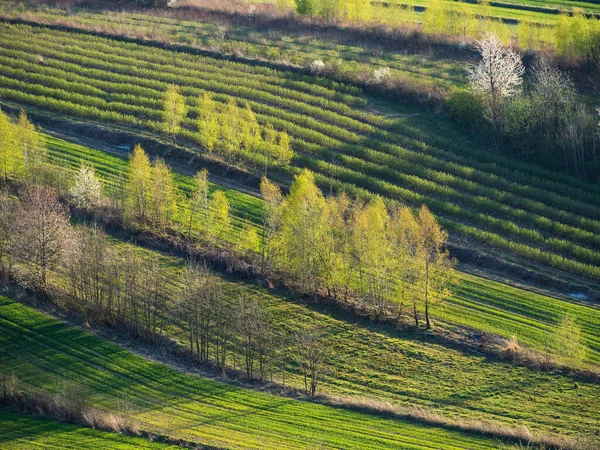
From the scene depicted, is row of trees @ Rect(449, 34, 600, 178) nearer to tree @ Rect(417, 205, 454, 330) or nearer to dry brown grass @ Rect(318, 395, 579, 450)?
tree @ Rect(417, 205, 454, 330)

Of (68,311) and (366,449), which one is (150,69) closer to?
(68,311)

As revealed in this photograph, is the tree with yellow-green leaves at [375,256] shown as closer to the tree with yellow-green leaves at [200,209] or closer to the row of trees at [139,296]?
the row of trees at [139,296]

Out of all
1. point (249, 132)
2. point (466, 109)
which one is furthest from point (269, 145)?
point (466, 109)

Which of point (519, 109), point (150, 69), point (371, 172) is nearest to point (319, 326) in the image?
point (371, 172)

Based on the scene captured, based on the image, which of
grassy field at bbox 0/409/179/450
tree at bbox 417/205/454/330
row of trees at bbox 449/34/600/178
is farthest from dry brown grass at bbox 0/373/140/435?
row of trees at bbox 449/34/600/178

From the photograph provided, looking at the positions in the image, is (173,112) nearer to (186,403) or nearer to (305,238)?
(305,238)

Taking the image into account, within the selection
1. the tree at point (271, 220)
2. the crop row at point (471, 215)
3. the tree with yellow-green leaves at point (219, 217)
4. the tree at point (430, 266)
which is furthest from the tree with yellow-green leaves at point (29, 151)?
the tree at point (430, 266)
